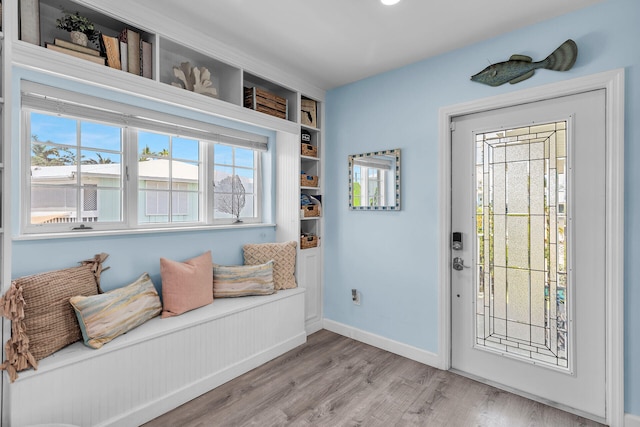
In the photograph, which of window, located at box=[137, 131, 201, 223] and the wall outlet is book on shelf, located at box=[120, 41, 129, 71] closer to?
window, located at box=[137, 131, 201, 223]

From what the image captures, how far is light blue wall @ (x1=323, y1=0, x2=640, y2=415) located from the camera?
1907 mm

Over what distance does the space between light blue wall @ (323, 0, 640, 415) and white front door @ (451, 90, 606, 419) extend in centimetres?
15

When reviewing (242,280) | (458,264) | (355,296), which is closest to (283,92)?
(242,280)

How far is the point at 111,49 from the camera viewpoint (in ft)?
6.50

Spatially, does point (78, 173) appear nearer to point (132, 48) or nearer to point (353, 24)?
point (132, 48)

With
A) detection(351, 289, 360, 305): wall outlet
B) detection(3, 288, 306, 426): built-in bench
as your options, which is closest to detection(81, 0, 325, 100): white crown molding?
detection(3, 288, 306, 426): built-in bench

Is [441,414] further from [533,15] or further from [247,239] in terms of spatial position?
[533,15]

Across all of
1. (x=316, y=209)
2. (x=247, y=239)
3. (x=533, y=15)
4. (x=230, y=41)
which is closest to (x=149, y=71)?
(x=230, y=41)

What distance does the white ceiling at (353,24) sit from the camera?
201 centimetres

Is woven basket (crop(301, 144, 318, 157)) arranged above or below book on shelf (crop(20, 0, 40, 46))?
below

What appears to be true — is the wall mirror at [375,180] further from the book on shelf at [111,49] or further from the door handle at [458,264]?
the book on shelf at [111,49]

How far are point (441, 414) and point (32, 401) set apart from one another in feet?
7.56

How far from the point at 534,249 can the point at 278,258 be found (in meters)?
2.09

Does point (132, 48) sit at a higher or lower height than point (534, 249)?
higher
